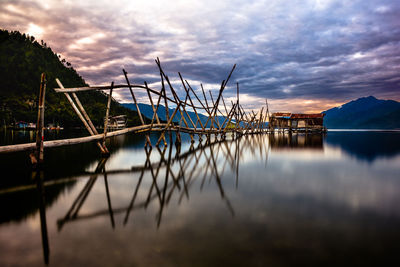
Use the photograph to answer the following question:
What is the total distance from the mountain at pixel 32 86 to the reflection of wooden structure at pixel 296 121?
3646 cm

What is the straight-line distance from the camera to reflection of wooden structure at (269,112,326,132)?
4812 centimetres

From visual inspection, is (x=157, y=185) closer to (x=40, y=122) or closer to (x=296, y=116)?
(x=40, y=122)

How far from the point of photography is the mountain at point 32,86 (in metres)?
55.5

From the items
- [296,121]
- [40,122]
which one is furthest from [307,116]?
[40,122]

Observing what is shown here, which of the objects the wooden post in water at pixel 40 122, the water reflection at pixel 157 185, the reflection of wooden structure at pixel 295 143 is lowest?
the reflection of wooden structure at pixel 295 143

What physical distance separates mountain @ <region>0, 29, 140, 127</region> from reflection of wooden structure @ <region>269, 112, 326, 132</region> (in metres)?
36.5

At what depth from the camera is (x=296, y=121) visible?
5175 centimetres

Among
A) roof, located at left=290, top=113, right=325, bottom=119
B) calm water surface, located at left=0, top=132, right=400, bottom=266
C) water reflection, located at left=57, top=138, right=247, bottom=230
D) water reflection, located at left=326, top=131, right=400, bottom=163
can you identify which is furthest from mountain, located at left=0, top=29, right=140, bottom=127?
calm water surface, located at left=0, top=132, right=400, bottom=266

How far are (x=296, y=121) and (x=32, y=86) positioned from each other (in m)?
75.8

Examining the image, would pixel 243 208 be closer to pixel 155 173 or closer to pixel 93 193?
pixel 93 193

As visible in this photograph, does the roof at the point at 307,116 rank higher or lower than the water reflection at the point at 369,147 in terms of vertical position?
higher

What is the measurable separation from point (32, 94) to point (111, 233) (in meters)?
76.5

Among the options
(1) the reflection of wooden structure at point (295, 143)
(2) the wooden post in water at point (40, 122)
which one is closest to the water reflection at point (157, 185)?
(2) the wooden post in water at point (40, 122)

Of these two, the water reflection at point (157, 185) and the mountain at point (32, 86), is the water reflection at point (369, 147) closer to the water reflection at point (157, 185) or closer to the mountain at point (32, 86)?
the water reflection at point (157, 185)
